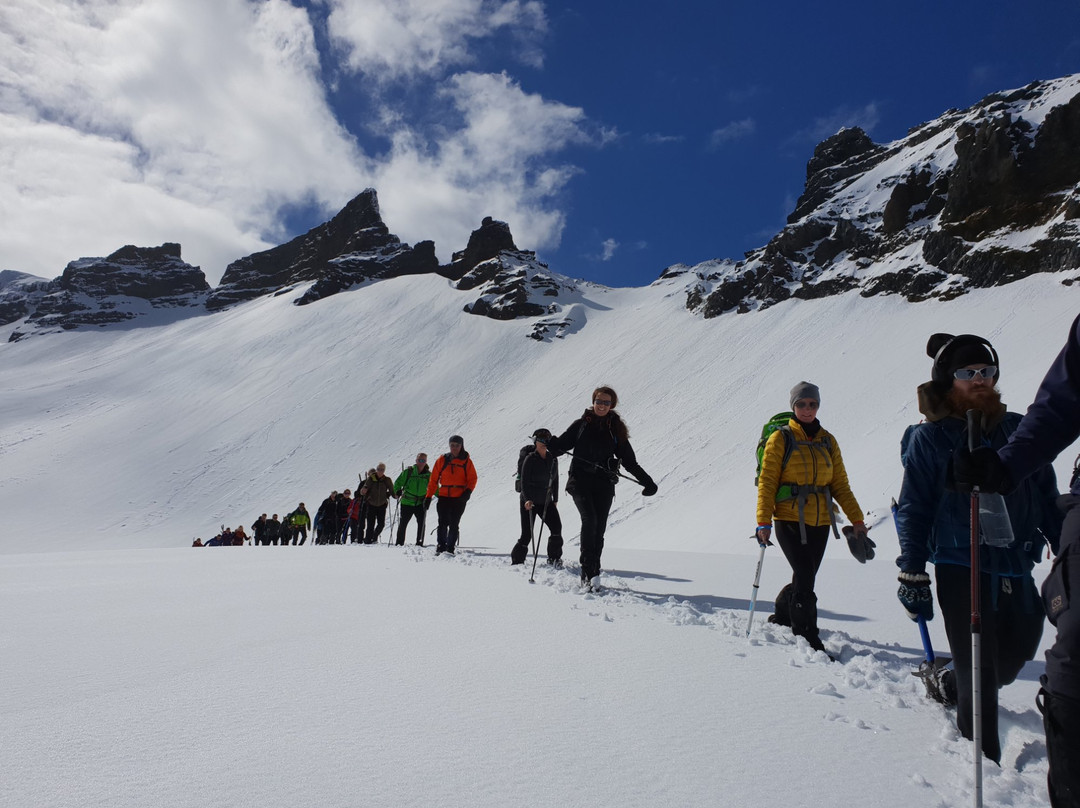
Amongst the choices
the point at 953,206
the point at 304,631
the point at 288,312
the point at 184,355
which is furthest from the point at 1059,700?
the point at 288,312

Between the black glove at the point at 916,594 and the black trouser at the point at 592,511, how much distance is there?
3.30m

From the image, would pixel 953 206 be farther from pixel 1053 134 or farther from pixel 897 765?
pixel 897 765

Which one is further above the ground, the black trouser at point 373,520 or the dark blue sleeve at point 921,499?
the dark blue sleeve at point 921,499

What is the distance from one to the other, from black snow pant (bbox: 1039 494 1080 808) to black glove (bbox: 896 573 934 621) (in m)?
0.95

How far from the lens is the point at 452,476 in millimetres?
9781

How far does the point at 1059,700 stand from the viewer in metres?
Answer: 1.75

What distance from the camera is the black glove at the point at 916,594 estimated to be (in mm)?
2789

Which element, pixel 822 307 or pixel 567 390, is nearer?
pixel 822 307

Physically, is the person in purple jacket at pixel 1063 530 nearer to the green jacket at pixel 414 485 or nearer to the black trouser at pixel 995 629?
the black trouser at pixel 995 629

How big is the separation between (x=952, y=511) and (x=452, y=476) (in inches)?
307

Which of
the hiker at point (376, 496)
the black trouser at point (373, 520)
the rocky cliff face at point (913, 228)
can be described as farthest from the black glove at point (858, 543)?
the rocky cliff face at point (913, 228)

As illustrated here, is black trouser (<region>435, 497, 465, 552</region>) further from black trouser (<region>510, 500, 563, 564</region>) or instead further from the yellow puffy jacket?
the yellow puffy jacket

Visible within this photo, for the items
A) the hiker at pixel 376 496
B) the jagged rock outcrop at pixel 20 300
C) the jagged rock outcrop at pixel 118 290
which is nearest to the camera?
the hiker at pixel 376 496

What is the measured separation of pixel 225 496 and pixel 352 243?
89.9 metres
